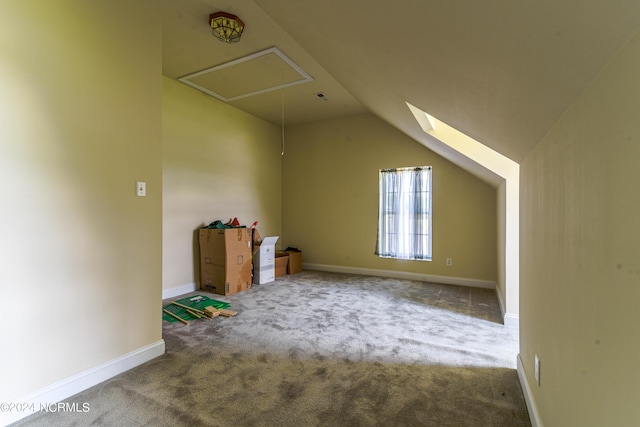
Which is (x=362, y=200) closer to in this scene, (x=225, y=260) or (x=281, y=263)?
(x=281, y=263)

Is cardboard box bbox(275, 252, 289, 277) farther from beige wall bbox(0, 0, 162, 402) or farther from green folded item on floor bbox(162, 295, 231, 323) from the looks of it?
beige wall bbox(0, 0, 162, 402)

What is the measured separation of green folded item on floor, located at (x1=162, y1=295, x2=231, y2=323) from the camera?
3.18m

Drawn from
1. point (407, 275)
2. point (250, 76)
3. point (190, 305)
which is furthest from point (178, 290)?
point (407, 275)

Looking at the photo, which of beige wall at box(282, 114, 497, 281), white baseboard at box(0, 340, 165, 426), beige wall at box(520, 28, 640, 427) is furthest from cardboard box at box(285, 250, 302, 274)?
beige wall at box(520, 28, 640, 427)

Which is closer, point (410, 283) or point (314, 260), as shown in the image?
point (410, 283)

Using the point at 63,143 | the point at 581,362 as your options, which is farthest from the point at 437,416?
the point at 63,143

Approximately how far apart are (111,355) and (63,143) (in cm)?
142

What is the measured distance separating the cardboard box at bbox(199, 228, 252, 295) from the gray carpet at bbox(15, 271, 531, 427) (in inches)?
27.8

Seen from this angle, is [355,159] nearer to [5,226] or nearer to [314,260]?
[314,260]

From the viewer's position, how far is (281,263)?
5.22m

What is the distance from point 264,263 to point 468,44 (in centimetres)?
418

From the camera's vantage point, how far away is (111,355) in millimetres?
2039

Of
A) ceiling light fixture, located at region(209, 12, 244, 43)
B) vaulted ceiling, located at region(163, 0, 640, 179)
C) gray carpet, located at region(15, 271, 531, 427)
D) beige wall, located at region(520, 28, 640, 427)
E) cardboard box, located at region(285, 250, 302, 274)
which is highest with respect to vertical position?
ceiling light fixture, located at region(209, 12, 244, 43)

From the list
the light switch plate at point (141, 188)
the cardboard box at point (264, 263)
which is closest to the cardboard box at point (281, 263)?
the cardboard box at point (264, 263)
